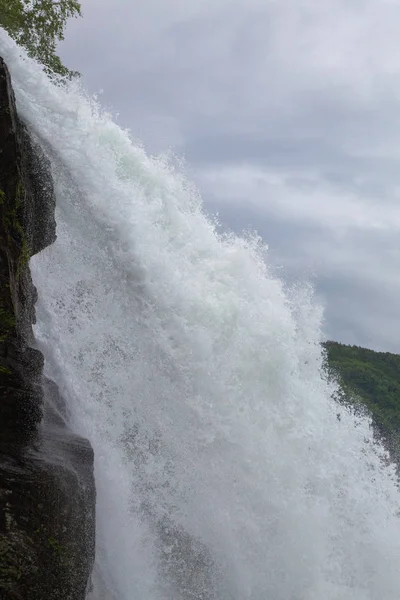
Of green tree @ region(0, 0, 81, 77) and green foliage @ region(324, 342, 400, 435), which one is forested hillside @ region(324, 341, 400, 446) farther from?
green tree @ region(0, 0, 81, 77)

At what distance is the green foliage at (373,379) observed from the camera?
4759cm

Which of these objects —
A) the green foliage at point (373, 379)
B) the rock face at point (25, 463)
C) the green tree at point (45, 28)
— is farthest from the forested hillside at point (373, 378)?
the rock face at point (25, 463)

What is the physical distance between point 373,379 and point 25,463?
48679mm

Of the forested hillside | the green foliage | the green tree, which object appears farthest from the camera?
the green foliage

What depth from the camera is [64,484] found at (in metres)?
8.03

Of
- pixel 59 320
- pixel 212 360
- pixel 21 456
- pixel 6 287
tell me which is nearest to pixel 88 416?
pixel 59 320

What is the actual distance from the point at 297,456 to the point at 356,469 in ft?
7.07

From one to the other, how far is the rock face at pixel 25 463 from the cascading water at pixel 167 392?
7.01ft

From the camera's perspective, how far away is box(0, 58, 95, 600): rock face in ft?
24.4

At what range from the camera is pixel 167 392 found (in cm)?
1116

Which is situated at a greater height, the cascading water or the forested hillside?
the forested hillside

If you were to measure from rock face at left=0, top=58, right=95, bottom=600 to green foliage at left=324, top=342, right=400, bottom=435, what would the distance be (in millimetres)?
36668

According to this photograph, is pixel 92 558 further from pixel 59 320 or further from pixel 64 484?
pixel 59 320

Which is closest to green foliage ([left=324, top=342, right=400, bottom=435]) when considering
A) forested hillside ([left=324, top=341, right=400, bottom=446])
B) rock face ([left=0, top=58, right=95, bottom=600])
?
forested hillside ([left=324, top=341, right=400, bottom=446])
